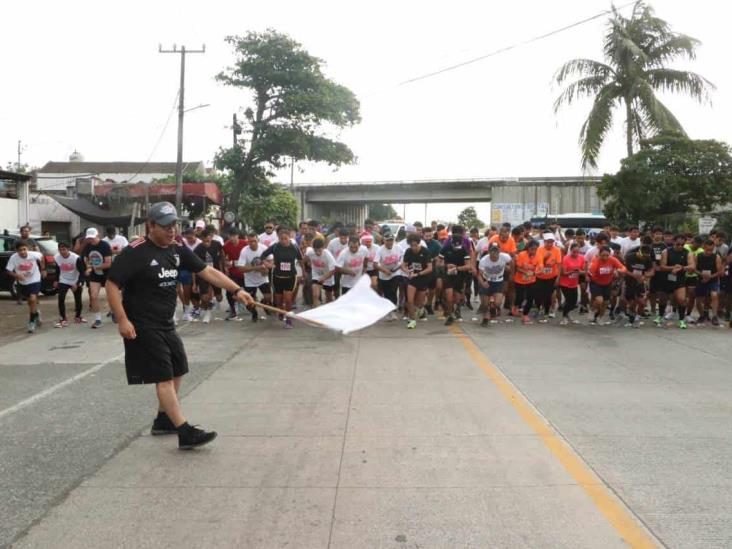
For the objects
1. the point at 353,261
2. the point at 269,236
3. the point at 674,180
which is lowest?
the point at 353,261

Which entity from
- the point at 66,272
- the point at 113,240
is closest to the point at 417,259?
the point at 113,240

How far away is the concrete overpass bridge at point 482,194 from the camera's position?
50156mm

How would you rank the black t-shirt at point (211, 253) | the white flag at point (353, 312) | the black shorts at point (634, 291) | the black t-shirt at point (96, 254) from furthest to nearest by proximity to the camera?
the black t-shirt at point (211, 253)
the black shorts at point (634, 291)
the black t-shirt at point (96, 254)
the white flag at point (353, 312)

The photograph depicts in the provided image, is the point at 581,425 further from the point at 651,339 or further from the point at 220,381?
the point at 651,339

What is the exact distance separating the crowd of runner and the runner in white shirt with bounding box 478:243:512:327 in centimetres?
2

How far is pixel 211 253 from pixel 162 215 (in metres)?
7.96

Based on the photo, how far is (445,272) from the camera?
492 inches

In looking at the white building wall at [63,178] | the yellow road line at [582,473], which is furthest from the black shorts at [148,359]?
the white building wall at [63,178]

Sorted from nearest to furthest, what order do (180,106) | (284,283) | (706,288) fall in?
(284,283) < (706,288) < (180,106)

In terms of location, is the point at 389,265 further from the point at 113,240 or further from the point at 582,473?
the point at 582,473

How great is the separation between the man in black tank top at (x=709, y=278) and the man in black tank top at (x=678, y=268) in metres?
0.19

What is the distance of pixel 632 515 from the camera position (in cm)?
395

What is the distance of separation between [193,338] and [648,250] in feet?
26.5

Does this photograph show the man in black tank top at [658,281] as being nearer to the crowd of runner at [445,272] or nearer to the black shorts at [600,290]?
the crowd of runner at [445,272]
